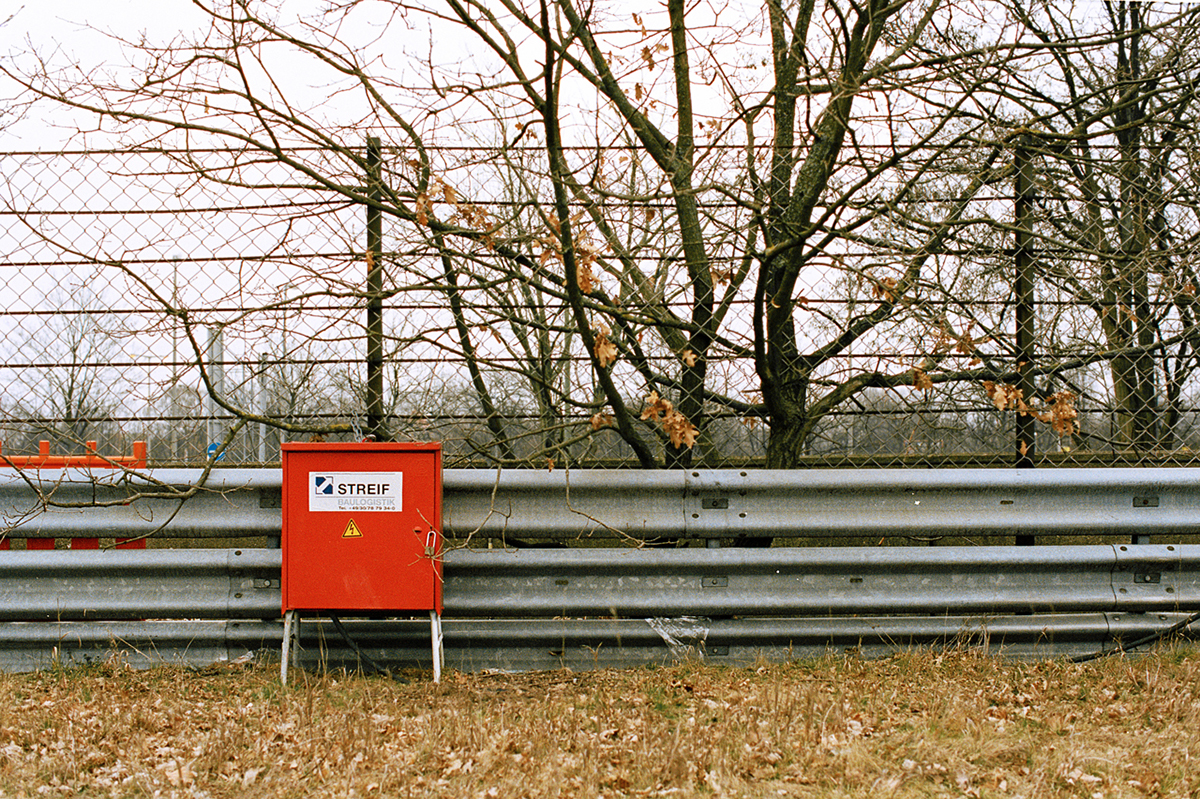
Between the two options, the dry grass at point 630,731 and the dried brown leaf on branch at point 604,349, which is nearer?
the dry grass at point 630,731

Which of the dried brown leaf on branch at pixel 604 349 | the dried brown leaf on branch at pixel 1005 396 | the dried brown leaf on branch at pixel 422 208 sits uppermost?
the dried brown leaf on branch at pixel 422 208

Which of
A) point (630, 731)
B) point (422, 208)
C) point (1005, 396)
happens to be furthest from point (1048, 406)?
point (422, 208)

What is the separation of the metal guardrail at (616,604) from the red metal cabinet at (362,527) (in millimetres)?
254

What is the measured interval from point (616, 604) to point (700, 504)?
2.05 ft

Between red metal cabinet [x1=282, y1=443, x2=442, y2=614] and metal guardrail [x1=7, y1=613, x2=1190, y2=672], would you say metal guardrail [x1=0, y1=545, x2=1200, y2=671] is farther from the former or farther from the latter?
red metal cabinet [x1=282, y1=443, x2=442, y2=614]

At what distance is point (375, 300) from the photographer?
4215 millimetres

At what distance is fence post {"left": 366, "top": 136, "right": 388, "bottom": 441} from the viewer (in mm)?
4172

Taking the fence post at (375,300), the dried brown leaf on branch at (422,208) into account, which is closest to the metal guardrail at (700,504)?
the fence post at (375,300)

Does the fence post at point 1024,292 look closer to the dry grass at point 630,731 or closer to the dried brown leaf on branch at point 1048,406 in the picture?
the dried brown leaf on branch at point 1048,406

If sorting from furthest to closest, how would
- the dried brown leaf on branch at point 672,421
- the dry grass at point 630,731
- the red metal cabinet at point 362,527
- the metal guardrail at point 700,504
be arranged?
→ 1. the metal guardrail at point 700,504
2. the dried brown leaf on branch at point 672,421
3. the red metal cabinet at point 362,527
4. the dry grass at point 630,731

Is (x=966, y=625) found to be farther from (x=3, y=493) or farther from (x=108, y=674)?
(x=3, y=493)

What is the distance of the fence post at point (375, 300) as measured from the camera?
13.7 ft

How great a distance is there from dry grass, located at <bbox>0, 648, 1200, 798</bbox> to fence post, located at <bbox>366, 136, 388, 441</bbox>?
1.25 metres

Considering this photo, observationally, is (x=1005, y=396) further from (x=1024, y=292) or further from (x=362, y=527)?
(x=362, y=527)
